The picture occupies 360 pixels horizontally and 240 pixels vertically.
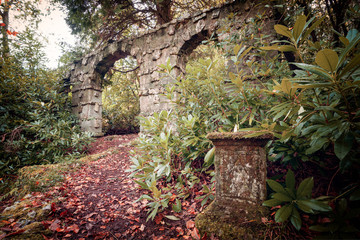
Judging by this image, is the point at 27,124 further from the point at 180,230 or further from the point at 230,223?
the point at 230,223

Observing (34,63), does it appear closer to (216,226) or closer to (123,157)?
(123,157)

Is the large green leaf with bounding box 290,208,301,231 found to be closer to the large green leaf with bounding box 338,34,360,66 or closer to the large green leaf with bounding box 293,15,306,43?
the large green leaf with bounding box 338,34,360,66

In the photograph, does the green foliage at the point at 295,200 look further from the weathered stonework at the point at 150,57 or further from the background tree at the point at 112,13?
the background tree at the point at 112,13

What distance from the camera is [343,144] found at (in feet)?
2.17

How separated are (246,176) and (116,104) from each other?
669 centimetres

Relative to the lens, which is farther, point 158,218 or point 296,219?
point 158,218

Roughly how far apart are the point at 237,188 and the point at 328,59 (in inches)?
35.6

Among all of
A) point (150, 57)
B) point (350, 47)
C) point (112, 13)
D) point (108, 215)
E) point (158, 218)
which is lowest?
point (108, 215)

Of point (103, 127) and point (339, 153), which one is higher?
point (339, 153)

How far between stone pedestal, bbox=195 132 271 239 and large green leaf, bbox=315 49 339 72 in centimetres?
49

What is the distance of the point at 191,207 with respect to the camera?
147 centimetres

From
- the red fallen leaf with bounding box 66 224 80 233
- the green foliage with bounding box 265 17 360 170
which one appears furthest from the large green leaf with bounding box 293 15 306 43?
the red fallen leaf with bounding box 66 224 80 233

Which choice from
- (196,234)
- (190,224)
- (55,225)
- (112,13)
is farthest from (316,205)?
(112,13)

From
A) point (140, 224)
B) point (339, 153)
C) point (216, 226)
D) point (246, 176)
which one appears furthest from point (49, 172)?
point (339, 153)
